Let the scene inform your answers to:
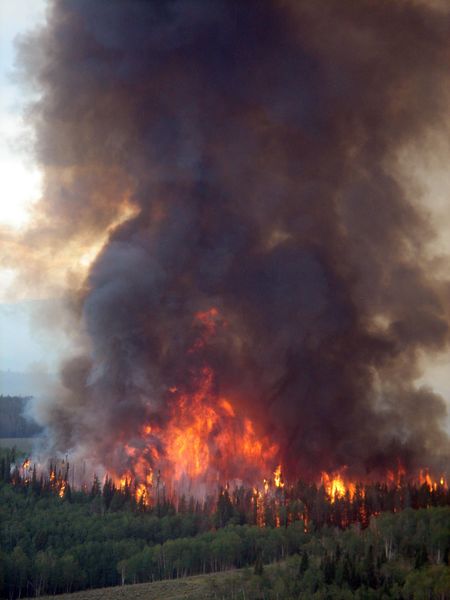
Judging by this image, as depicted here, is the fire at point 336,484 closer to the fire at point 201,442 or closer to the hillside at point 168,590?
the fire at point 201,442

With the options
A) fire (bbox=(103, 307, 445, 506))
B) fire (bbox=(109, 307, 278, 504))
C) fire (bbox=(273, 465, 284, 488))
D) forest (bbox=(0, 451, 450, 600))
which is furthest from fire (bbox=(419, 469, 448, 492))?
fire (bbox=(109, 307, 278, 504))

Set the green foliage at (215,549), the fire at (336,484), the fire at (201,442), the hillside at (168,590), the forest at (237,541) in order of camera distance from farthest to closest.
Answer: the fire at (201,442) → the fire at (336,484) → the hillside at (168,590) → the forest at (237,541) → the green foliage at (215,549)

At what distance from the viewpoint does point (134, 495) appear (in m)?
73.9


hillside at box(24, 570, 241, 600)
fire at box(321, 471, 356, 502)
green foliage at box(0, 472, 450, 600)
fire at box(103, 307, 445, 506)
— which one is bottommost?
hillside at box(24, 570, 241, 600)

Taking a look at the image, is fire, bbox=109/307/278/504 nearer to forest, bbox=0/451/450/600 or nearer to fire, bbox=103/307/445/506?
fire, bbox=103/307/445/506

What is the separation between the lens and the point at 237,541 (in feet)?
181

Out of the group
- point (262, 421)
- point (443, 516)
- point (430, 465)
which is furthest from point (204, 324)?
point (443, 516)

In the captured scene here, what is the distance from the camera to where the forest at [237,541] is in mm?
43656

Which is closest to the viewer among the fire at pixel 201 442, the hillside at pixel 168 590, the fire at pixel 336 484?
the hillside at pixel 168 590

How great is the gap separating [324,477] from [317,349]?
54.8 feet

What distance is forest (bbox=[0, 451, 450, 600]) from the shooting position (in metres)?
43.7

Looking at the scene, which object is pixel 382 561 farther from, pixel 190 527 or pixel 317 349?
pixel 317 349

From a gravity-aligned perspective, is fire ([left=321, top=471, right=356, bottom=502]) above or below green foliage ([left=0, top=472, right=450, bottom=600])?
above

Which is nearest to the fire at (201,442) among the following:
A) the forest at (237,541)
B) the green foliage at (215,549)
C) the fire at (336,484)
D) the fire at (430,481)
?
the fire at (336,484)
